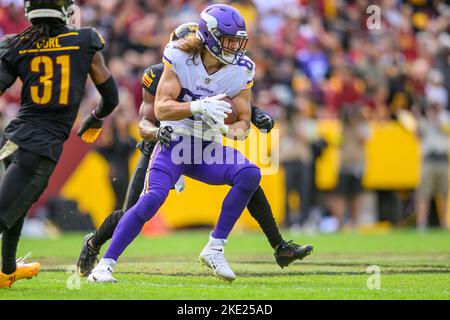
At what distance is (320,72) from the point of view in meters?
16.0

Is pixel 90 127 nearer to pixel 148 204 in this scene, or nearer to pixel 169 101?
pixel 169 101

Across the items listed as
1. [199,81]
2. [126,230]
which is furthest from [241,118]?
[126,230]

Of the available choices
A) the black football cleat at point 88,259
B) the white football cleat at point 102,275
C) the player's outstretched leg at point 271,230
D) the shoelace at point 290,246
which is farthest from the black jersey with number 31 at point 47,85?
the shoelace at point 290,246

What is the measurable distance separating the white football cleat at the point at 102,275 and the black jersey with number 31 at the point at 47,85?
873mm

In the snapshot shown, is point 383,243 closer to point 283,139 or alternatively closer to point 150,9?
point 283,139

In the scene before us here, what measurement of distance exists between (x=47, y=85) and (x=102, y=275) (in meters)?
1.34

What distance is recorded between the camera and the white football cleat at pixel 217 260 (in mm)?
6785

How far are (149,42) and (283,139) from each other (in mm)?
2813

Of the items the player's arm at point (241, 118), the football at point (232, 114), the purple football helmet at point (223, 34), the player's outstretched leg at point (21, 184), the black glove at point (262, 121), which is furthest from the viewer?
the black glove at point (262, 121)

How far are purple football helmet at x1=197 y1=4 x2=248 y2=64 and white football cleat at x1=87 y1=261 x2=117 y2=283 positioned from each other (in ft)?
5.44

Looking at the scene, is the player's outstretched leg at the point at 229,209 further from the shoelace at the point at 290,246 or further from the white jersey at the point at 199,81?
the shoelace at the point at 290,246

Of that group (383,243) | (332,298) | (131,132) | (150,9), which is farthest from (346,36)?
(332,298)

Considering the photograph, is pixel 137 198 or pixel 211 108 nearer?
pixel 211 108

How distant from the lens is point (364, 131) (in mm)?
14719
